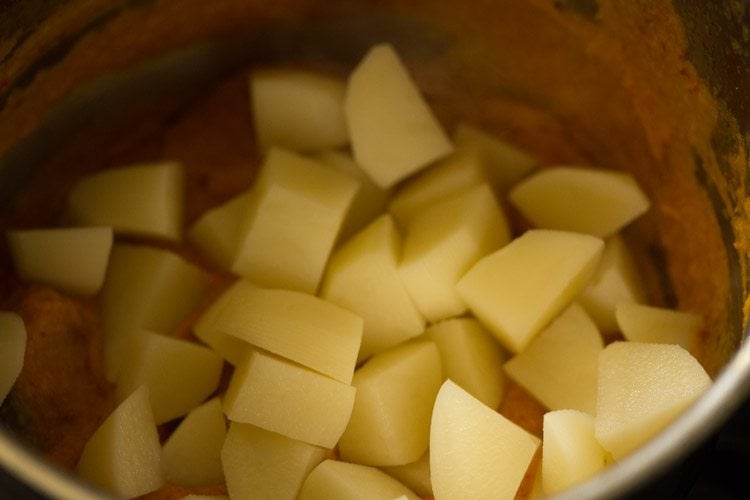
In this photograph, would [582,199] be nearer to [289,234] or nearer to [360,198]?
[360,198]

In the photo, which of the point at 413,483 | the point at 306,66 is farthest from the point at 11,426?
the point at 306,66

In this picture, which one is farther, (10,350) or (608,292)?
(608,292)

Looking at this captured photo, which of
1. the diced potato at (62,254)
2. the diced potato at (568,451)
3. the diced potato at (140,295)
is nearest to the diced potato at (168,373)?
the diced potato at (140,295)

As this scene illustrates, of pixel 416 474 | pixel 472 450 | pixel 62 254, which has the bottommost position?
pixel 416 474

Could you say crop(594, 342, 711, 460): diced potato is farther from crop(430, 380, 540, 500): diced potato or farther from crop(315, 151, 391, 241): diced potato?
crop(315, 151, 391, 241): diced potato

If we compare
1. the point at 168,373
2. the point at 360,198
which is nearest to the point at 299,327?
the point at 168,373

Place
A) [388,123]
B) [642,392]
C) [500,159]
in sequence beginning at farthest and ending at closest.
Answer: [500,159] < [388,123] < [642,392]
